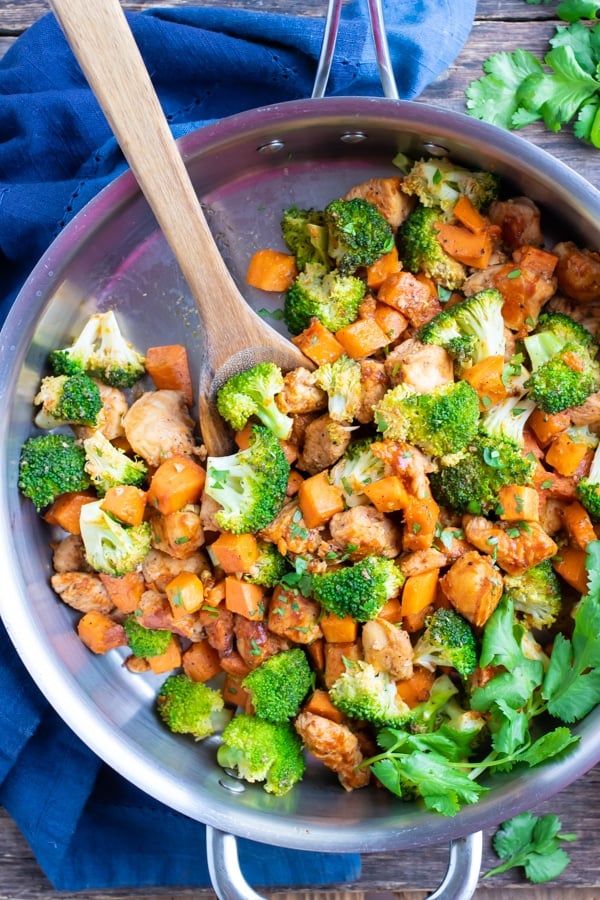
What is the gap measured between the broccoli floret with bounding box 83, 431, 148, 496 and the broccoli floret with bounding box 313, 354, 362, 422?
2.46 feet

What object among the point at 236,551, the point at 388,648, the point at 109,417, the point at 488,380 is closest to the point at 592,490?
the point at 488,380

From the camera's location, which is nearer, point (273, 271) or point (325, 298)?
point (325, 298)

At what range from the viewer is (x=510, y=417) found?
2.79 m

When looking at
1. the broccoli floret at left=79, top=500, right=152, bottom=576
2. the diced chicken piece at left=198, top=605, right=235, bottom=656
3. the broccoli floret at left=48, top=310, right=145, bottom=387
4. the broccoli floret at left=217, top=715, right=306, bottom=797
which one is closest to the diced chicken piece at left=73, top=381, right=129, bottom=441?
the broccoli floret at left=48, top=310, right=145, bottom=387

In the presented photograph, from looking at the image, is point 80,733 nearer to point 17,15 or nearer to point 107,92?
point 107,92

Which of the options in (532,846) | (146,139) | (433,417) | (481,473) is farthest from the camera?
(532,846)

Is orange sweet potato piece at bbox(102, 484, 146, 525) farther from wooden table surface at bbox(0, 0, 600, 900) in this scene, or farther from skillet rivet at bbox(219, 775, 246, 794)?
wooden table surface at bbox(0, 0, 600, 900)

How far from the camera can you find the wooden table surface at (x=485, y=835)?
3227 millimetres

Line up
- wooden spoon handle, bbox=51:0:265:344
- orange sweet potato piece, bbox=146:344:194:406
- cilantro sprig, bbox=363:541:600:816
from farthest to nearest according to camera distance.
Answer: orange sweet potato piece, bbox=146:344:194:406 → cilantro sprig, bbox=363:541:600:816 → wooden spoon handle, bbox=51:0:265:344

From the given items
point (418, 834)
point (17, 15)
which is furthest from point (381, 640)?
point (17, 15)

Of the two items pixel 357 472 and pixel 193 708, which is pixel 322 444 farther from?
pixel 193 708

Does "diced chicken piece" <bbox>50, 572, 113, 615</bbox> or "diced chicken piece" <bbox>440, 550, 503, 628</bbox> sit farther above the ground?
"diced chicken piece" <bbox>440, 550, 503, 628</bbox>

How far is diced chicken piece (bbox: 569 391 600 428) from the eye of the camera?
2766 millimetres

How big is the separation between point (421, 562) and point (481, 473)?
372mm
